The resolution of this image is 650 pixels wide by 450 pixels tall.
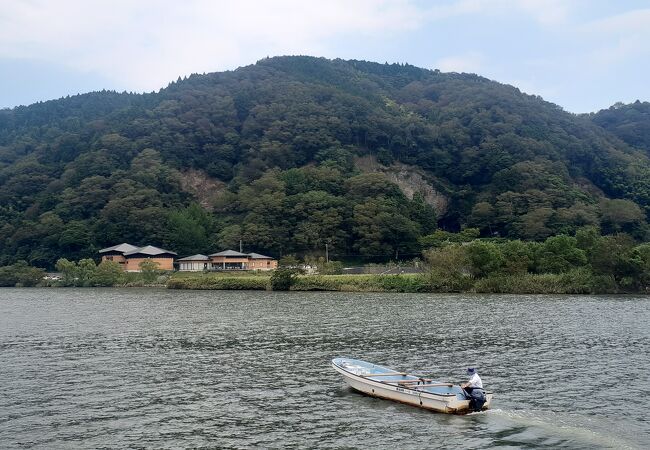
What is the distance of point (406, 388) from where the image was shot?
21625mm

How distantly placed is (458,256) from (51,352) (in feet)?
164

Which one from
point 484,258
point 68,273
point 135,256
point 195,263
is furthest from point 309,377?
point 135,256

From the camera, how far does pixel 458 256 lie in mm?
70875

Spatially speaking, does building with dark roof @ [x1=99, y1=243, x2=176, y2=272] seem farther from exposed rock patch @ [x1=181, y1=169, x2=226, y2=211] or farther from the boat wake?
the boat wake

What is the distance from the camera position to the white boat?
20.5 m

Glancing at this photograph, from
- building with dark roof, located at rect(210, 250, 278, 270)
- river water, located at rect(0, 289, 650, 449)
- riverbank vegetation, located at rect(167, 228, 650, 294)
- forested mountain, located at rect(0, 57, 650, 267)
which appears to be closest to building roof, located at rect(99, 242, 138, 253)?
forested mountain, located at rect(0, 57, 650, 267)

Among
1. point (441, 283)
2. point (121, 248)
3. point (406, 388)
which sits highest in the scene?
point (121, 248)

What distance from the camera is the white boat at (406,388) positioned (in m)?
20.5

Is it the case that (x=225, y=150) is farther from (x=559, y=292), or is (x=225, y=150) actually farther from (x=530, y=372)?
(x=530, y=372)

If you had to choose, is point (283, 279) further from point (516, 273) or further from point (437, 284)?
point (516, 273)

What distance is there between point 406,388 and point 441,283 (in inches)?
2020

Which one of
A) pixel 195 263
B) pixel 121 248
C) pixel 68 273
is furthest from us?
pixel 121 248

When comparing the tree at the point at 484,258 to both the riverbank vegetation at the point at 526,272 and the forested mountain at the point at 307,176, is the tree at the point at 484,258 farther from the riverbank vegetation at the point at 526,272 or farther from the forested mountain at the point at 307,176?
the forested mountain at the point at 307,176

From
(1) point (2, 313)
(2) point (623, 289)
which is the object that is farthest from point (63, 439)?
(2) point (623, 289)
